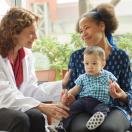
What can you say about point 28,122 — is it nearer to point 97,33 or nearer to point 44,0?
point 97,33

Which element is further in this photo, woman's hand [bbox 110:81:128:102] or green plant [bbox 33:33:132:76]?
green plant [bbox 33:33:132:76]

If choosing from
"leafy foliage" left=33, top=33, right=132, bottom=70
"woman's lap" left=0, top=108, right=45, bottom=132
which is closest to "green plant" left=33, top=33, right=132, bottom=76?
"leafy foliage" left=33, top=33, right=132, bottom=70

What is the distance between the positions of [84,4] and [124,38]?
47 cm

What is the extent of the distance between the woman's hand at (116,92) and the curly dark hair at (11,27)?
Result: 0.70m

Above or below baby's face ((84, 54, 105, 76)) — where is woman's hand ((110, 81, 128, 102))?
below

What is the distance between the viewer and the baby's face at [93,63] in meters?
2.03

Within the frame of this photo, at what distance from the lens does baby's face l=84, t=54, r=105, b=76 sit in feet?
6.66

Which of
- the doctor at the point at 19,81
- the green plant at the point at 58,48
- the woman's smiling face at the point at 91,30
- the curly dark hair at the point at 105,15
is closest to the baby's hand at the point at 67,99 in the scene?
the doctor at the point at 19,81

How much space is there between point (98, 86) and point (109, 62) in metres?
0.25

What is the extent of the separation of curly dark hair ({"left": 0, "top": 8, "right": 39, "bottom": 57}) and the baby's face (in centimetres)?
50

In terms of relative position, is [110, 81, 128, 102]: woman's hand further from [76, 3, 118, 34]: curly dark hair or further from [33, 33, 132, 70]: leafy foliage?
[33, 33, 132, 70]: leafy foliage

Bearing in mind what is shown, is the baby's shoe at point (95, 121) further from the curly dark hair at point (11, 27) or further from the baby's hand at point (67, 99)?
the curly dark hair at point (11, 27)

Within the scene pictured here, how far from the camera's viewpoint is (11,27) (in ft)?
7.24

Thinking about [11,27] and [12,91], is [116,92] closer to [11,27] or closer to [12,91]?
[12,91]
